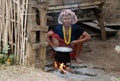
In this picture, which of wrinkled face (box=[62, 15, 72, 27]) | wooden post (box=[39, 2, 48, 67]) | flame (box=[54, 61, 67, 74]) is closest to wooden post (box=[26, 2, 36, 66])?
wooden post (box=[39, 2, 48, 67])

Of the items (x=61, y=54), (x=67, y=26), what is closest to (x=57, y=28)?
(x=67, y=26)

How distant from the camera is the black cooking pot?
595cm

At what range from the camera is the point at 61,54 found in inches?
235

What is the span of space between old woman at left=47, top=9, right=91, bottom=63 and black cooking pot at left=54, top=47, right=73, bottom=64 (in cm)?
30

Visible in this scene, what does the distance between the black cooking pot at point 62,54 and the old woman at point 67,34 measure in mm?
298

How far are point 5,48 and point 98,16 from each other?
3.52 m

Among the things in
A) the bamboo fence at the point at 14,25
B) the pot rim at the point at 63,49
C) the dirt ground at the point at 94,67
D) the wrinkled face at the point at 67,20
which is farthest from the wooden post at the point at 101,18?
the bamboo fence at the point at 14,25

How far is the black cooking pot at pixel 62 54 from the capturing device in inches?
234

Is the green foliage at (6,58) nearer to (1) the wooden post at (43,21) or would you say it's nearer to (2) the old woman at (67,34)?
(1) the wooden post at (43,21)


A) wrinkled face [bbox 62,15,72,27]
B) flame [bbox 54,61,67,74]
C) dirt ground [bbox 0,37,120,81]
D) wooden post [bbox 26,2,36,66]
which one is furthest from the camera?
wrinkled face [bbox 62,15,72,27]

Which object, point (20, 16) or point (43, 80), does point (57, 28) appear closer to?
point (20, 16)

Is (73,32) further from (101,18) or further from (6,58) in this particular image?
(101,18)

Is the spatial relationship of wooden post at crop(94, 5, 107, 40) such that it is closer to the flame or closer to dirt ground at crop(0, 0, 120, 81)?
dirt ground at crop(0, 0, 120, 81)

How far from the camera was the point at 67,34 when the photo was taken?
6.40 meters
